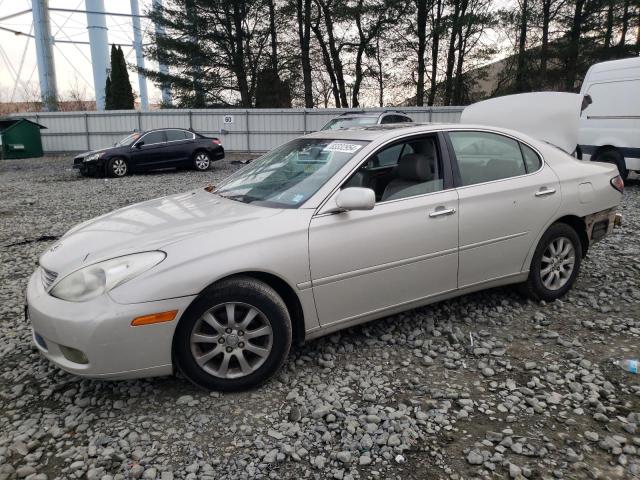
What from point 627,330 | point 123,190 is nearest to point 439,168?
point 627,330

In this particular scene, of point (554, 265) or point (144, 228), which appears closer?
point (144, 228)

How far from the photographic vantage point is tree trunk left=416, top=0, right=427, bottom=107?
2430 cm

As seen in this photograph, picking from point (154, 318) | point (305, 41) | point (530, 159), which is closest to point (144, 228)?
point (154, 318)

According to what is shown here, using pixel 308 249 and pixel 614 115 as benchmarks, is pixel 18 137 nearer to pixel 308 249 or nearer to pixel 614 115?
pixel 614 115

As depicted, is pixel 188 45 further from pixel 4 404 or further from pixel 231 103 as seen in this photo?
pixel 4 404

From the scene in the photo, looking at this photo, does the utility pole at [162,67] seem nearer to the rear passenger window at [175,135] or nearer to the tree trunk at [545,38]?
the rear passenger window at [175,135]

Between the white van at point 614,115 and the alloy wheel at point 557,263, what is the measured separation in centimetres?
665

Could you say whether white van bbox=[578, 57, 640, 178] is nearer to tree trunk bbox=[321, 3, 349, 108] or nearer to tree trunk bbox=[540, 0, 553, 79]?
tree trunk bbox=[540, 0, 553, 79]

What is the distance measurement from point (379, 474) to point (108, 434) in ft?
4.67

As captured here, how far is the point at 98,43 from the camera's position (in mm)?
30328

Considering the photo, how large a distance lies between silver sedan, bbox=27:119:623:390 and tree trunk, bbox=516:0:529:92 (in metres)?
21.1

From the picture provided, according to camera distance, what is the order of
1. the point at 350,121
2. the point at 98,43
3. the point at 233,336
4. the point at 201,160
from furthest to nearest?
the point at 98,43, the point at 201,160, the point at 350,121, the point at 233,336

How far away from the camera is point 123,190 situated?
38.9 feet

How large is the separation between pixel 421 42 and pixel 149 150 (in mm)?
15694
